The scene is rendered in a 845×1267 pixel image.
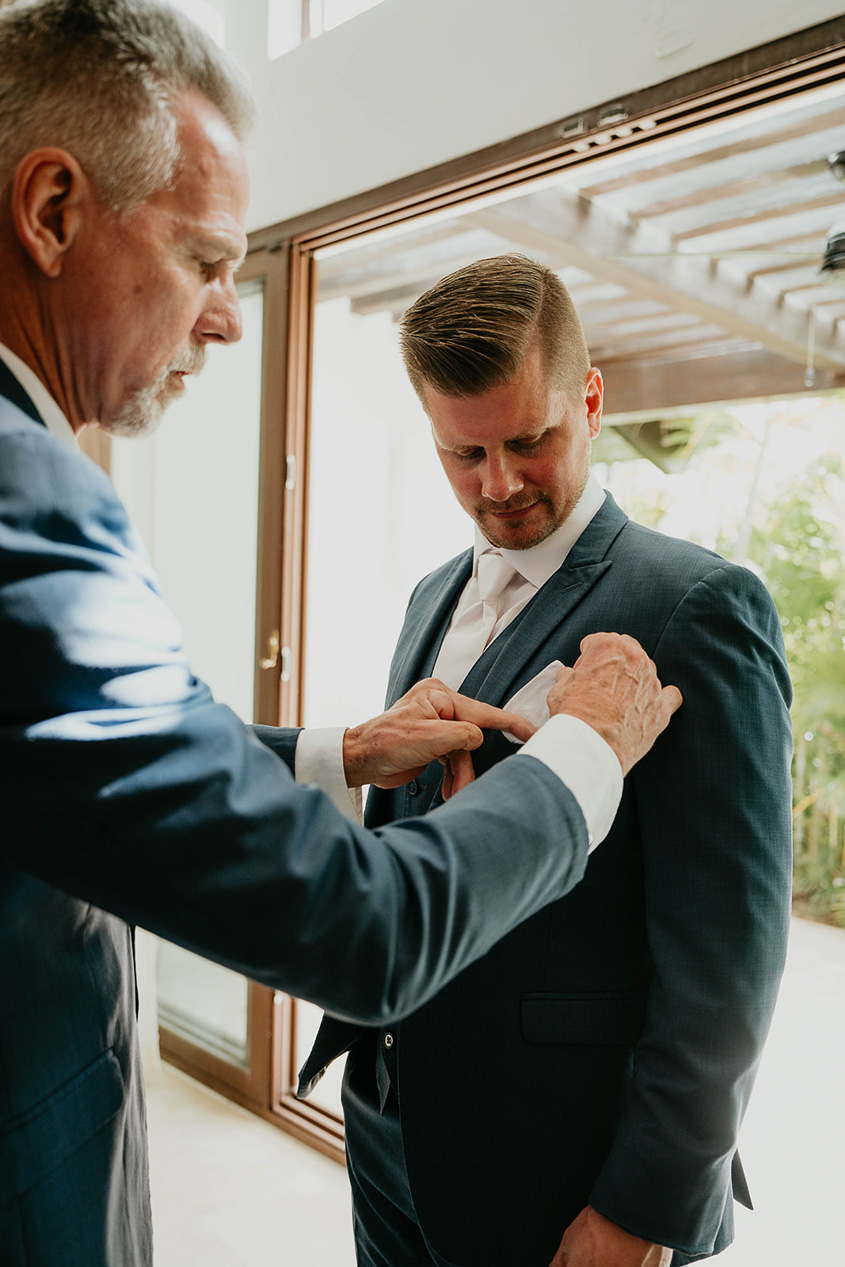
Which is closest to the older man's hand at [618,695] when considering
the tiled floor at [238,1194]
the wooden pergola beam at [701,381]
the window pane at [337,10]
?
the tiled floor at [238,1194]

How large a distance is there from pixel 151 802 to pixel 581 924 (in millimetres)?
629

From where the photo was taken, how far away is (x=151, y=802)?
0.68 m

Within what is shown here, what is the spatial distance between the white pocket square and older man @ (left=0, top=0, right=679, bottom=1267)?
16 centimetres

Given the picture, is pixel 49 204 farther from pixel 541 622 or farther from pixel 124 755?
pixel 541 622

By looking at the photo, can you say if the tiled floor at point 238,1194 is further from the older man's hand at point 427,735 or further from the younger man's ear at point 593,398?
the younger man's ear at point 593,398

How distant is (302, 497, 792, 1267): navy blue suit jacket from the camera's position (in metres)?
1.05

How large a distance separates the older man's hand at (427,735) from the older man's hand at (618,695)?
0.35 feet

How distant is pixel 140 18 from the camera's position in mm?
800

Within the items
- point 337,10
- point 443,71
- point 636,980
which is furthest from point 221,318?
point 337,10

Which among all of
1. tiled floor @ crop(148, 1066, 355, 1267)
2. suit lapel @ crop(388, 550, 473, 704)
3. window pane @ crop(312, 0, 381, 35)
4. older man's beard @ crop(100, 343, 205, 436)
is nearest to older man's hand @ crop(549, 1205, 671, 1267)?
suit lapel @ crop(388, 550, 473, 704)

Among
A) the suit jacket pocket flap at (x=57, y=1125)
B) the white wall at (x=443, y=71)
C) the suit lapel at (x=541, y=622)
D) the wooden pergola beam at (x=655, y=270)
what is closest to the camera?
the suit jacket pocket flap at (x=57, y=1125)

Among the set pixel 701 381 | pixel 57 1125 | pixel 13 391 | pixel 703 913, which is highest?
pixel 701 381

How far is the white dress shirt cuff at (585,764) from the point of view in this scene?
2.82ft

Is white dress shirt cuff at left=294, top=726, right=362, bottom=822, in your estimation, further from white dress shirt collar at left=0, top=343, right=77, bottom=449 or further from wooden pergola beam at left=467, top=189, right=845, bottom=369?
wooden pergola beam at left=467, top=189, right=845, bottom=369
